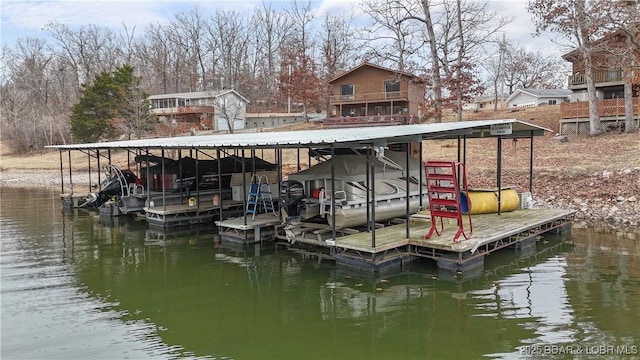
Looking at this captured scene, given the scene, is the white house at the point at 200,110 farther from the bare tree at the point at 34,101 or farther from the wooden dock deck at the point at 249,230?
the wooden dock deck at the point at 249,230

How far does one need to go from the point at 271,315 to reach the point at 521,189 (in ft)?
39.8

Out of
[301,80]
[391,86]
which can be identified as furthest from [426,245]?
[301,80]

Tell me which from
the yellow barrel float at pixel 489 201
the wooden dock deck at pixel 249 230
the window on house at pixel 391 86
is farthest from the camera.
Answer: the window on house at pixel 391 86

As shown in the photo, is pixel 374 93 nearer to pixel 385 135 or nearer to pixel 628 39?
pixel 628 39

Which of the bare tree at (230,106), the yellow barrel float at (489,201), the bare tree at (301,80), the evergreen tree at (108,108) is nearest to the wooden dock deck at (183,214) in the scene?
the yellow barrel float at (489,201)

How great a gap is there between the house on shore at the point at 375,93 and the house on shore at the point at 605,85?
10.6m

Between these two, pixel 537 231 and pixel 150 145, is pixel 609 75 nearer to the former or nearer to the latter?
pixel 537 231

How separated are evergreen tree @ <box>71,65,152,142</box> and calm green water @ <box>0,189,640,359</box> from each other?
27.2 metres

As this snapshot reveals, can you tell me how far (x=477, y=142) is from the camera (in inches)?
1061

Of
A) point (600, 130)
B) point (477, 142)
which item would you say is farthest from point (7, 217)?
point (600, 130)

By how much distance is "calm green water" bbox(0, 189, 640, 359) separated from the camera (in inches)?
253

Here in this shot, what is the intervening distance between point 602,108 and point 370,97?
52.9 ft

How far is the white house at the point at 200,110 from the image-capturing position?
4916cm

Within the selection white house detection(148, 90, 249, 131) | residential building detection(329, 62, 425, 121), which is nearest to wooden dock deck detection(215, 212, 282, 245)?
residential building detection(329, 62, 425, 121)
